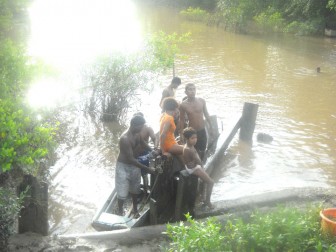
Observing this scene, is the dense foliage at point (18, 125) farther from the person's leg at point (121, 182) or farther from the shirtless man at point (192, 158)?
the shirtless man at point (192, 158)

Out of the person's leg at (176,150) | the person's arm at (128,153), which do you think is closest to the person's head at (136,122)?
the person's arm at (128,153)

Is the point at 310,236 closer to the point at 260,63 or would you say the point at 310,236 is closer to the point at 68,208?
the point at 68,208

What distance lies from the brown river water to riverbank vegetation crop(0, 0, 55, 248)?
435 mm

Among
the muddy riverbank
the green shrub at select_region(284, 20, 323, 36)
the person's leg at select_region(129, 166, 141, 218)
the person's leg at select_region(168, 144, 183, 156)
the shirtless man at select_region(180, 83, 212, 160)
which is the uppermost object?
the green shrub at select_region(284, 20, 323, 36)

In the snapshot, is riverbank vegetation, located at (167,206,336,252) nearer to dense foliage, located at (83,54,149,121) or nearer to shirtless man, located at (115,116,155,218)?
shirtless man, located at (115,116,155,218)

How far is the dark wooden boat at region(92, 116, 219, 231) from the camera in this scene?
6320mm

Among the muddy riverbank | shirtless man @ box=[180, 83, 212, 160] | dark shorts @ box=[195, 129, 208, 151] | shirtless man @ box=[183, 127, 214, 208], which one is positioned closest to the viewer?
the muddy riverbank

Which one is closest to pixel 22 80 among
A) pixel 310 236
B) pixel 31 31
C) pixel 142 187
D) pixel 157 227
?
pixel 142 187

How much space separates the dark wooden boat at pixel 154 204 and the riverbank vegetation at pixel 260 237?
5.05ft

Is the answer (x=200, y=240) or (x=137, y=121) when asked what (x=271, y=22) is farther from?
(x=200, y=240)

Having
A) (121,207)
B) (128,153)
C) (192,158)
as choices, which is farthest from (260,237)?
(121,207)

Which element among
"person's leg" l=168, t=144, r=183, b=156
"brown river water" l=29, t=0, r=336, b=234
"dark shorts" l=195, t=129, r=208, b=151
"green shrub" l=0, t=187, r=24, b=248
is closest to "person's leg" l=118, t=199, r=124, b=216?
"brown river water" l=29, t=0, r=336, b=234

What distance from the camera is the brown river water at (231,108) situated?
29.2 feet

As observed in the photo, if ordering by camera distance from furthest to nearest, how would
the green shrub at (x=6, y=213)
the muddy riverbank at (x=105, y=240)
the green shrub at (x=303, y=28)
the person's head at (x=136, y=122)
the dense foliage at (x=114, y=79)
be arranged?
the green shrub at (x=303, y=28) < the dense foliage at (x=114, y=79) < the person's head at (x=136, y=122) < the muddy riverbank at (x=105, y=240) < the green shrub at (x=6, y=213)
